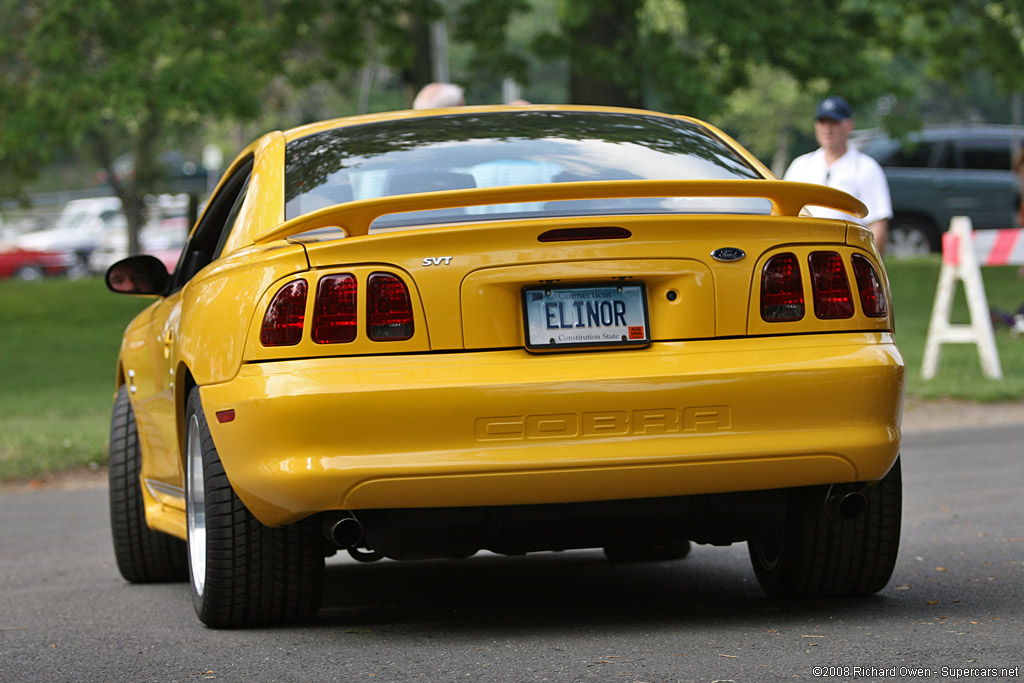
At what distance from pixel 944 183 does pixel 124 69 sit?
14.3 meters

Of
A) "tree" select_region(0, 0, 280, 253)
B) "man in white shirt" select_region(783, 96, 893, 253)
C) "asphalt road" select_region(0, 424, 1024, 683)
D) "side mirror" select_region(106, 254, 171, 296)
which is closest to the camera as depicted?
"asphalt road" select_region(0, 424, 1024, 683)

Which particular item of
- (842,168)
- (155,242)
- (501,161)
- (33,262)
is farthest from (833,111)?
(155,242)

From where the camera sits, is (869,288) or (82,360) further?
(82,360)

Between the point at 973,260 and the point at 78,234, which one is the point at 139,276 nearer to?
the point at 973,260

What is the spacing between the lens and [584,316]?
4.13 m

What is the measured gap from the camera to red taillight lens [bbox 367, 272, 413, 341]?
4.09 metres

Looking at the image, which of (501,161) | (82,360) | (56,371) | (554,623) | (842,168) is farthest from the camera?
(82,360)

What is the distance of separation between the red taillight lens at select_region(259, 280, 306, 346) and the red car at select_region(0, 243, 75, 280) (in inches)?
1529

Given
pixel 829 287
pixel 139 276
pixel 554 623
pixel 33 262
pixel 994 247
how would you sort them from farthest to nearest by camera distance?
pixel 33 262
pixel 994 247
pixel 139 276
pixel 554 623
pixel 829 287

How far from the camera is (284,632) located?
4.53 m

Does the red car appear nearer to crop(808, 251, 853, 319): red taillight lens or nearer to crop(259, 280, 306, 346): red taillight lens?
crop(259, 280, 306, 346): red taillight lens

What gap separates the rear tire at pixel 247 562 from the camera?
4.43m

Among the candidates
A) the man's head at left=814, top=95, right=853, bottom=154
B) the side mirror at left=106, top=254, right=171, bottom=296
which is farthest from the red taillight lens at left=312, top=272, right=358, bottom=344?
the man's head at left=814, top=95, right=853, bottom=154

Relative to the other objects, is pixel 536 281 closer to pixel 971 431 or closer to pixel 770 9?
pixel 971 431
